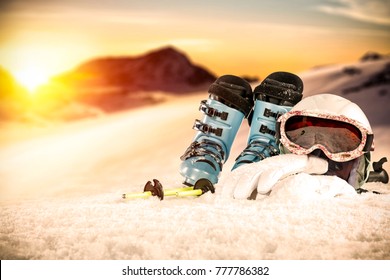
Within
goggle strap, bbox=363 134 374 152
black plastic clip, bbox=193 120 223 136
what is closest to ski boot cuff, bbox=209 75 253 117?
black plastic clip, bbox=193 120 223 136

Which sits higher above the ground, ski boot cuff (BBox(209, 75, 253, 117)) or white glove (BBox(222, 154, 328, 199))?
ski boot cuff (BBox(209, 75, 253, 117))

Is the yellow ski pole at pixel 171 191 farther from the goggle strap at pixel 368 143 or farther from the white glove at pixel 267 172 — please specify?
the goggle strap at pixel 368 143

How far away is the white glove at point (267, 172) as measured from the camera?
6.07 ft

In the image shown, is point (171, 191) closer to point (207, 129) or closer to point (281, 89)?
point (207, 129)

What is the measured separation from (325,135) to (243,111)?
43cm

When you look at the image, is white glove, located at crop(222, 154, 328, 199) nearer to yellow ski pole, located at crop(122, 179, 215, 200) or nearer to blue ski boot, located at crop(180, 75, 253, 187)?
yellow ski pole, located at crop(122, 179, 215, 200)

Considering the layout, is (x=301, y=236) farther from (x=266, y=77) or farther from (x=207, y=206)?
(x=266, y=77)

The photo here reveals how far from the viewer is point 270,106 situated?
2.35 metres

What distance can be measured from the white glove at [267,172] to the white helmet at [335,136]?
0.05 metres

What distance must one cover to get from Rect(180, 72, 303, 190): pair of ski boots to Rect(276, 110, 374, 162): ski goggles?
0.15 metres

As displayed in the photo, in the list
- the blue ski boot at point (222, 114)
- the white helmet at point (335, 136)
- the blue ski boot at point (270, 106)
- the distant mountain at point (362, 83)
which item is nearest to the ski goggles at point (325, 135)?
the white helmet at point (335, 136)

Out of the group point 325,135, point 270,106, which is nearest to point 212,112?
point 270,106

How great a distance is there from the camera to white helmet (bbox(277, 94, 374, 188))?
6.63 feet
